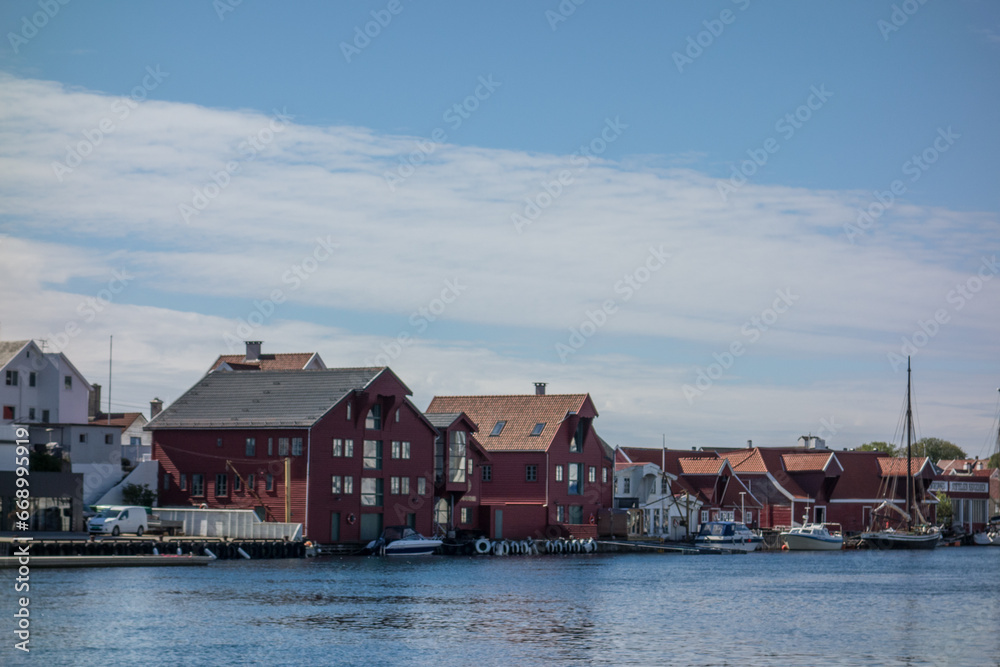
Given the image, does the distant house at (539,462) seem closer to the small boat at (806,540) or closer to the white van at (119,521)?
the small boat at (806,540)

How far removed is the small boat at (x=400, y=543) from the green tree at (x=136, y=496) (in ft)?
45.1

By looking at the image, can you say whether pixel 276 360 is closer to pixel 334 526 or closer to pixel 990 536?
pixel 334 526

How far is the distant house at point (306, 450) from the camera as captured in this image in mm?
80812

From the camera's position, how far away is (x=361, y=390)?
83.3m

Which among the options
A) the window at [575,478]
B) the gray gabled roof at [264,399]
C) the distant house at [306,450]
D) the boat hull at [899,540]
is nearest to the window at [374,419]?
the distant house at [306,450]

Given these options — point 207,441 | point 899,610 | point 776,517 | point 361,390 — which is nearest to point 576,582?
point 899,610

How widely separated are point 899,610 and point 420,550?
34.9 meters

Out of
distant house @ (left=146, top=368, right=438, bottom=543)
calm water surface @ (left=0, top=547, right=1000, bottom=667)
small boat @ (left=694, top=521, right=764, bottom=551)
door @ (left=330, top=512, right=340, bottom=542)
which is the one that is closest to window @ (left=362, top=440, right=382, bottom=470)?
distant house @ (left=146, top=368, right=438, bottom=543)

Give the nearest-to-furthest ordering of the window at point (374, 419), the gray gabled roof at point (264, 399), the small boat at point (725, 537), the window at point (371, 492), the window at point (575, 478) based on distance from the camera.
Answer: the gray gabled roof at point (264, 399)
the window at point (371, 492)
the window at point (374, 419)
the window at point (575, 478)
the small boat at point (725, 537)

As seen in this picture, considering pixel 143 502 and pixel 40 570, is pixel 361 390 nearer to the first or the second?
pixel 143 502

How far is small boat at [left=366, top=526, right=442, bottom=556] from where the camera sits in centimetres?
8231

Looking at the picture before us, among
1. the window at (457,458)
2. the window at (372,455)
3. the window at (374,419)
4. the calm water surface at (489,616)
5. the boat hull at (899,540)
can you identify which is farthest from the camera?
the boat hull at (899,540)

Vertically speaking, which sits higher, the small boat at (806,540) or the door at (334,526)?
the door at (334,526)

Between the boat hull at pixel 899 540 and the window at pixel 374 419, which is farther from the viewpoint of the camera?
the boat hull at pixel 899 540
